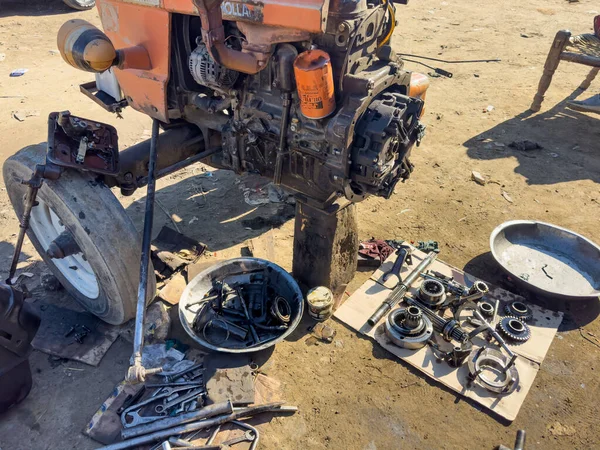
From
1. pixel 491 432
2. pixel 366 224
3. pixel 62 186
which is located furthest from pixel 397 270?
pixel 62 186

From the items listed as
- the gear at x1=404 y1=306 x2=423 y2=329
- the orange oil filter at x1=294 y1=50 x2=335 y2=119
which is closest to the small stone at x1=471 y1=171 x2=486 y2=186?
the gear at x1=404 y1=306 x2=423 y2=329

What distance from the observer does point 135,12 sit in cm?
310

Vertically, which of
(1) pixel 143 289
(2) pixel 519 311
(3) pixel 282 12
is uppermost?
(3) pixel 282 12

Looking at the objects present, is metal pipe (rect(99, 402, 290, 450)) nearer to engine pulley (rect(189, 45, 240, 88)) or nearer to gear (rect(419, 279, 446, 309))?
gear (rect(419, 279, 446, 309))

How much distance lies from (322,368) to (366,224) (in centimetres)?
180

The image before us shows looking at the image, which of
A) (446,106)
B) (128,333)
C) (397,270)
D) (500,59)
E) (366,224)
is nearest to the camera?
(128,333)

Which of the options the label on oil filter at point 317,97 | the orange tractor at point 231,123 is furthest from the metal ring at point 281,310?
the label on oil filter at point 317,97

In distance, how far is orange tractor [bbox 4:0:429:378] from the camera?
2539mm

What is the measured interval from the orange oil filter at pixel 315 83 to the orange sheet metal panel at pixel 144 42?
1.17m

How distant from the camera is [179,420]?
271 centimetres

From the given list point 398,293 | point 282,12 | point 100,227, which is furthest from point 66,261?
point 398,293

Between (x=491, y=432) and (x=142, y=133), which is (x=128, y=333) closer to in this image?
(x=491, y=432)

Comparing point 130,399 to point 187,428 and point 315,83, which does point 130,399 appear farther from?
point 315,83

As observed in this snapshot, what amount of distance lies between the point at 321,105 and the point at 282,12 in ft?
1.80
